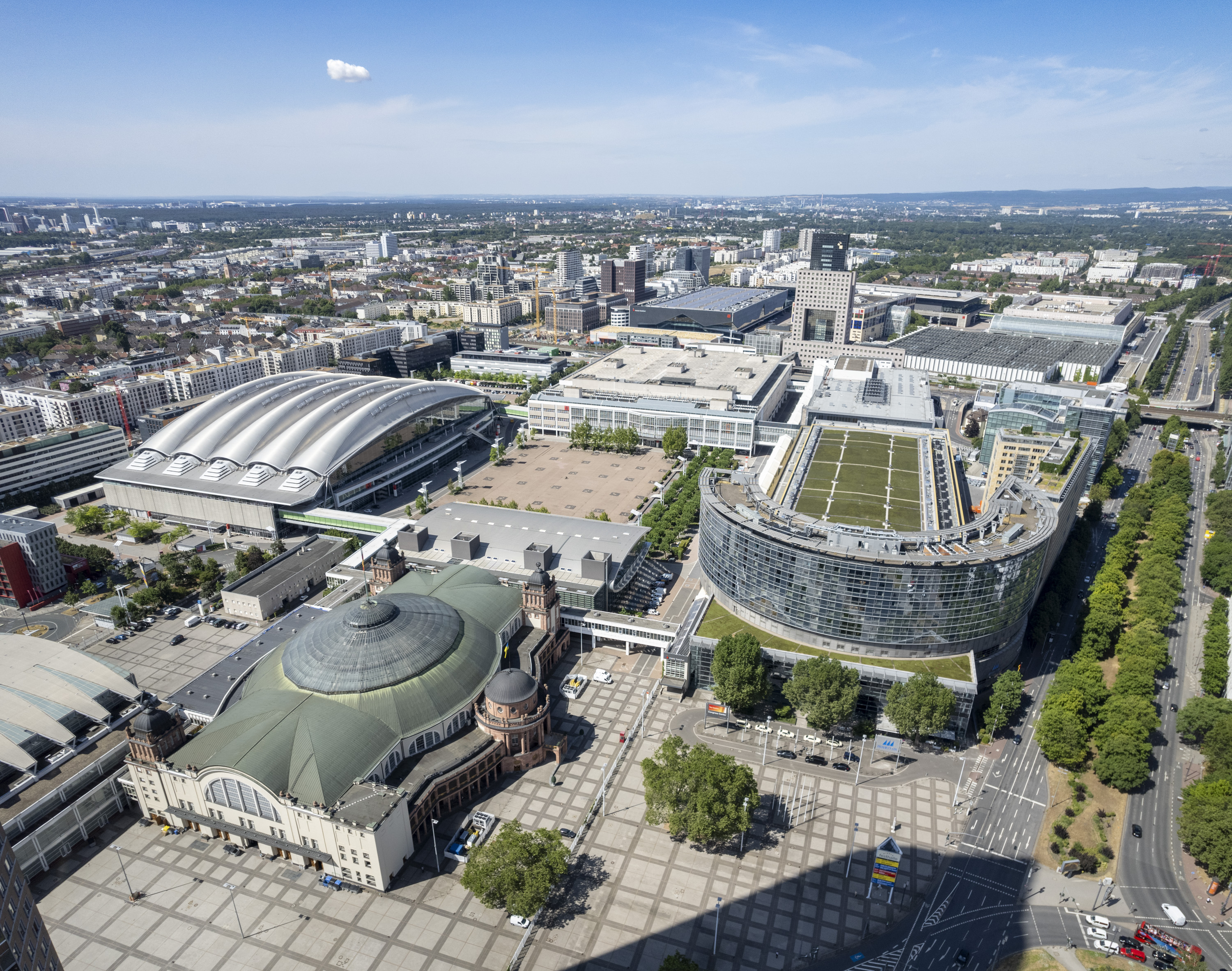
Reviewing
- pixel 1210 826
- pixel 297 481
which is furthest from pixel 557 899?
pixel 297 481

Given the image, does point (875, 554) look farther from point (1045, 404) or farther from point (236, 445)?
point (236, 445)

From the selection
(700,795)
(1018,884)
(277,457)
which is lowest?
(1018,884)

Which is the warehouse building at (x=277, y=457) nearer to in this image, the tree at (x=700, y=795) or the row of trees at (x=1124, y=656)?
the tree at (x=700, y=795)

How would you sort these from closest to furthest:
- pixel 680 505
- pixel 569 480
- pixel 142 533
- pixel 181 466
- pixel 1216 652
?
pixel 1216 652, pixel 142 533, pixel 181 466, pixel 680 505, pixel 569 480

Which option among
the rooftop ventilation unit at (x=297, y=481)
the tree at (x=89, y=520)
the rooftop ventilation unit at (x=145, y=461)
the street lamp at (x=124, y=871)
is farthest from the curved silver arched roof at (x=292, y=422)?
the street lamp at (x=124, y=871)

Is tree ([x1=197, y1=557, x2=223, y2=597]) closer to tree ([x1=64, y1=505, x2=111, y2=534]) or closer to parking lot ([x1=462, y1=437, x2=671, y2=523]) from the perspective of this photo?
tree ([x1=64, y1=505, x2=111, y2=534])

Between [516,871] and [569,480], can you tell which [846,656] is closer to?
[516,871]
